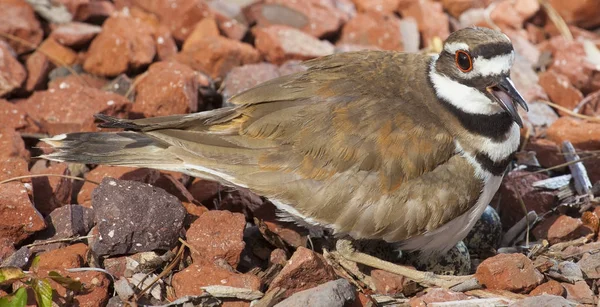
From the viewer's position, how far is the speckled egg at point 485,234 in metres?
4.84

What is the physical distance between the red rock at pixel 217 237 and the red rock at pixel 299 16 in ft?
8.73

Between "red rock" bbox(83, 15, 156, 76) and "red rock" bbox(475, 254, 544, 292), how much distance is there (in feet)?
9.67

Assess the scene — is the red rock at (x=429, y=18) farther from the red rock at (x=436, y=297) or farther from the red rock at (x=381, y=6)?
the red rock at (x=436, y=297)

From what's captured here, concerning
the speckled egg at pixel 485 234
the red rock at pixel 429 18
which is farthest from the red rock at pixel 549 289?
the red rock at pixel 429 18

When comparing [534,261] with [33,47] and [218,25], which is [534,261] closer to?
[218,25]

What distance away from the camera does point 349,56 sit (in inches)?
187

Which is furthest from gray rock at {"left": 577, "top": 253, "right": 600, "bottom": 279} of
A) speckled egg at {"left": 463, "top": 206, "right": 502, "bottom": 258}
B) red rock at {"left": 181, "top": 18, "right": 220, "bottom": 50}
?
red rock at {"left": 181, "top": 18, "right": 220, "bottom": 50}

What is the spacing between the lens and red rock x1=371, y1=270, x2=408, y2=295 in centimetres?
431

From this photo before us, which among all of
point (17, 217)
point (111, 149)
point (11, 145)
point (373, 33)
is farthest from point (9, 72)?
point (373, 33)

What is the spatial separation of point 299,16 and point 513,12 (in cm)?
191

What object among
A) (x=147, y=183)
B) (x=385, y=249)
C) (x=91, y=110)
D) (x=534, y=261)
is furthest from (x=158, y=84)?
(x=534, y=261)

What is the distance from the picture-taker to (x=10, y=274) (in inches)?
147

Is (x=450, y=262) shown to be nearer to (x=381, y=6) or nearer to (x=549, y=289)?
(x=549, y=289)

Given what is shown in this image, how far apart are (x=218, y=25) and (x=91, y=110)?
1.56 meters
